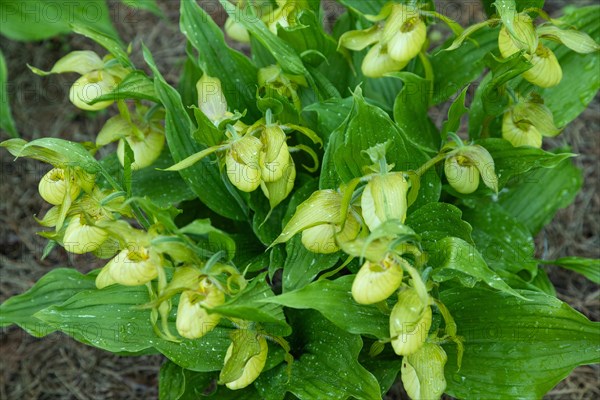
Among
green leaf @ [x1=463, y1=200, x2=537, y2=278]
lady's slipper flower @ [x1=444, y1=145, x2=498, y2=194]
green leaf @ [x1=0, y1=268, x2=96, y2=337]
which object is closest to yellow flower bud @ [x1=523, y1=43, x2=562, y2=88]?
lady's slipper flower @ [x1=444, y1=145, x2=498, y2=194]

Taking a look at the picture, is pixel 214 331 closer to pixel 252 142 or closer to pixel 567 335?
pixel 252 142

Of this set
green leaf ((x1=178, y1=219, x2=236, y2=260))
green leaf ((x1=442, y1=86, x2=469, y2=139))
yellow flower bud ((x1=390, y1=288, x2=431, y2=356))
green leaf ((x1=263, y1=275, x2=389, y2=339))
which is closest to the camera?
green leaf ((x1=178, y1=219, x2=236, y2=260))

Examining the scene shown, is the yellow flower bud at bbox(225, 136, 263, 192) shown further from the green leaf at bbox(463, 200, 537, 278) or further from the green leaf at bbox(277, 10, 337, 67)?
the green leaf at bbox(463, 200, 537, 278)

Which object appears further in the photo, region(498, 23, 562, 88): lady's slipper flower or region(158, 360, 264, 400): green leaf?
region(158, 360, 264, 400): green leaf

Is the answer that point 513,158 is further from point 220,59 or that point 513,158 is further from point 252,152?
point 220,59

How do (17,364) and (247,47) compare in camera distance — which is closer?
(17,364)

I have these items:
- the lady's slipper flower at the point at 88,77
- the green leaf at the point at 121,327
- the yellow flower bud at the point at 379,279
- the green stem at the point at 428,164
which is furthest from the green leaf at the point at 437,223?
the lady's slipper flower at the point at 88,77

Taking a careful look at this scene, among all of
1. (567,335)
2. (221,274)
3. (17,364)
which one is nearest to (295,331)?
(221,274)
